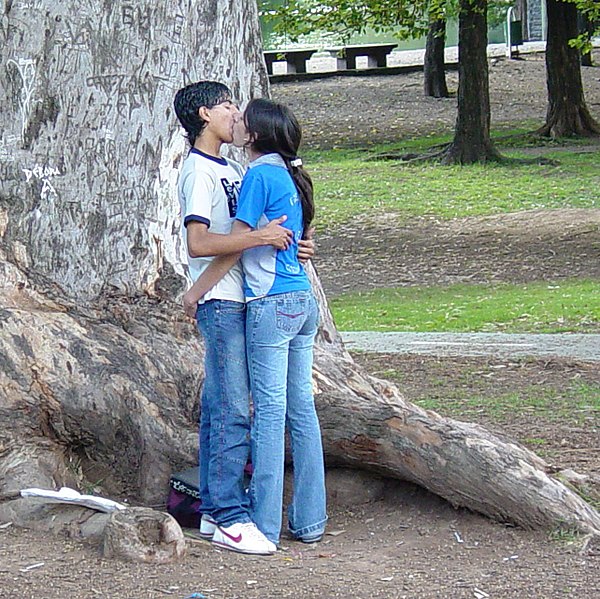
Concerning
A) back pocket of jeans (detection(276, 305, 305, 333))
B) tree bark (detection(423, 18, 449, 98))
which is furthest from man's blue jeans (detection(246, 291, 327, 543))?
tree bark (detection(423, 18, 449, 98))

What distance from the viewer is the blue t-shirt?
4469mm

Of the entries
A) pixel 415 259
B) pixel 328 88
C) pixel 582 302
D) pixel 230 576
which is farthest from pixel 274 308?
pixel 328 88

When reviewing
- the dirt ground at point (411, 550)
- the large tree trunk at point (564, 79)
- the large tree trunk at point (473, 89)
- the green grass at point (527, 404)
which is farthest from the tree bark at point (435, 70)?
the green grass at point (527, 404)

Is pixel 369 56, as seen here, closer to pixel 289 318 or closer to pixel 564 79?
pixel 564 79

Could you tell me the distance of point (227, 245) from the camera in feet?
14.6

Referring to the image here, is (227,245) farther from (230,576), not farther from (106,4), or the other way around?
(106,4)

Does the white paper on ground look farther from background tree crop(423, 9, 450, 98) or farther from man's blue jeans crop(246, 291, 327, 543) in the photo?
background tree crop(423, 9, 450, 98)

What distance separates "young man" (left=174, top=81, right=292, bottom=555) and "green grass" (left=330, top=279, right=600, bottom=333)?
662 cm

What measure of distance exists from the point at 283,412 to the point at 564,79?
81.3 feet

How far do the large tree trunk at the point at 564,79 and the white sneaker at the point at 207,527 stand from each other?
77.6ft

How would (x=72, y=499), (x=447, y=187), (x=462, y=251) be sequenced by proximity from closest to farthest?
(x=72, y=499), (x=462, y=251), (x=447, y=187)

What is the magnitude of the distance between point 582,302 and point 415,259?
4.95 meters

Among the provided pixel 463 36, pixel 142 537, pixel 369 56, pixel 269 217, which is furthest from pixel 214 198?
pixel 369 56

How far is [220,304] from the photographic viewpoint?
15.2 ft
